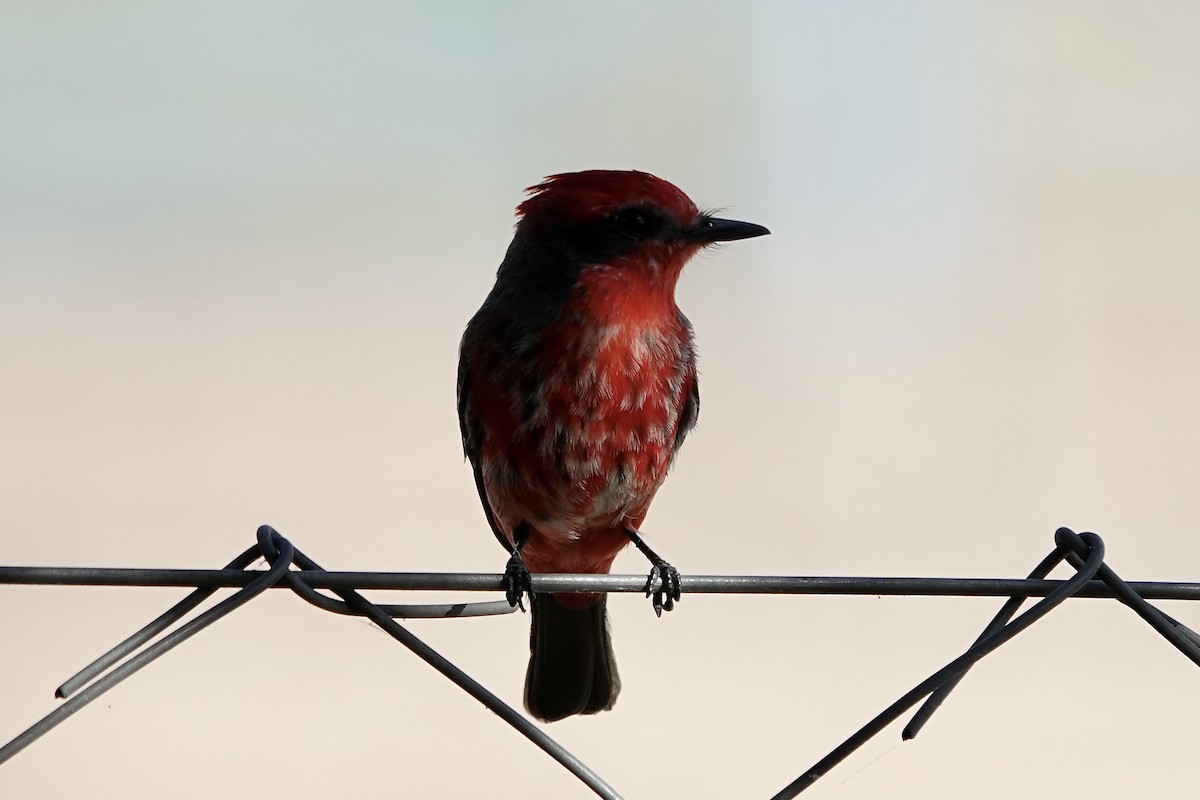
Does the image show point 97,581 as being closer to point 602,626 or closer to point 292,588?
point 292,588

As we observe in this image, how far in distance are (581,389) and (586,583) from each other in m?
1.34

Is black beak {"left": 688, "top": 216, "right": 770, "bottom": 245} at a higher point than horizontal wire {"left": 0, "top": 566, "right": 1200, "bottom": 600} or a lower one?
higher

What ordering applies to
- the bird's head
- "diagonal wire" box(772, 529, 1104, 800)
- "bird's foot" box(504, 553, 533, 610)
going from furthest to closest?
the bird's head → "bird's foot" box(504, 553, 533, 610) → "diagonal wire" box(772, 529, 1104, 800)

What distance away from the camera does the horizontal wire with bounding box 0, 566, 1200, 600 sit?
167cm

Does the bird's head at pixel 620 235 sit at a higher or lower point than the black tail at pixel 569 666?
higher

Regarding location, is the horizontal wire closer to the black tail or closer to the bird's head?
the bird's head

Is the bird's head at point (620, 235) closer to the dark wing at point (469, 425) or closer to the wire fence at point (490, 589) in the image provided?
the dark wing at point (469, 425)

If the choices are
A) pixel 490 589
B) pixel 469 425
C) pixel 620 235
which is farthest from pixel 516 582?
pixel 620 235

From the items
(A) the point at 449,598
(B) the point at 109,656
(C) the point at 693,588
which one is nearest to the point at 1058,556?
(C) the point at 693,588

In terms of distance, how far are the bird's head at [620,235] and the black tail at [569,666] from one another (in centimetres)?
100

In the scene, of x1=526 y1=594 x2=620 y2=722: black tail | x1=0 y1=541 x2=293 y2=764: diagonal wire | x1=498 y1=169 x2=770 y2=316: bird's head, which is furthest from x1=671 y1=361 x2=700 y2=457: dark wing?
x1=0 y1=541 x2=293 y2=764: diagonal wire

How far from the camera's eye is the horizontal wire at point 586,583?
167 cm

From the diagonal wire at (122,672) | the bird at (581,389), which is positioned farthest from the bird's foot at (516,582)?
the diagonal wire at (122,672)

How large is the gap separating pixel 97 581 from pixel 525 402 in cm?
178
